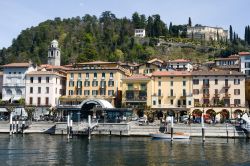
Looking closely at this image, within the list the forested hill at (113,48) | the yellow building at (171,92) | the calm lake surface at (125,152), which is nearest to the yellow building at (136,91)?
the yellow building at (171,92)

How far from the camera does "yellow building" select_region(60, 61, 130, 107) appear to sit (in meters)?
100

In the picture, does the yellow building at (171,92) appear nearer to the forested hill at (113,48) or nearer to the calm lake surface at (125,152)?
the calm lake surface at (125,152)

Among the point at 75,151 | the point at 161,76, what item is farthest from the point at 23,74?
the point at 75,151

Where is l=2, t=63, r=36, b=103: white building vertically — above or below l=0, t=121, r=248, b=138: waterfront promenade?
above

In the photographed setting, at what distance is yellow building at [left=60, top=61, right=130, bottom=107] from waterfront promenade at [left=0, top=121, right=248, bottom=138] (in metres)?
20.5

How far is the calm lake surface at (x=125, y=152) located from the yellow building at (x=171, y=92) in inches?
1071

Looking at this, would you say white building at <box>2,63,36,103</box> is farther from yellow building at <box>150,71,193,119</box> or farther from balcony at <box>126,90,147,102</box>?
yellow building at <box>150,71,193,119</box>

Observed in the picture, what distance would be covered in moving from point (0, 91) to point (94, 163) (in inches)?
3015

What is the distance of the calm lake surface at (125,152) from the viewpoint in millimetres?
45094

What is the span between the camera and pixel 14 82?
344 feet

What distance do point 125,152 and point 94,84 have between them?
5040 centimetres

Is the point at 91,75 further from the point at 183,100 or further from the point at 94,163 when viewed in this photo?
the point at 94,163

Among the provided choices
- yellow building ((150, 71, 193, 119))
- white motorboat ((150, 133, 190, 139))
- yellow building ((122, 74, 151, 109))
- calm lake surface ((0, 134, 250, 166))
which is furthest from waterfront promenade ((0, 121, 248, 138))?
yellow building ((122, 74, 151, 109))

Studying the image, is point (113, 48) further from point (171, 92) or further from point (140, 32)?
point (171, 92)
